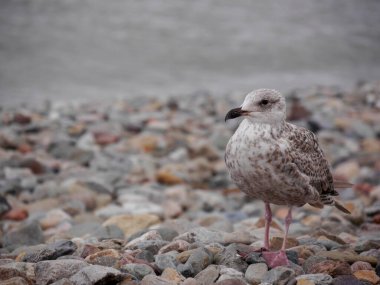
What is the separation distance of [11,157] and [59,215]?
7.13 feet

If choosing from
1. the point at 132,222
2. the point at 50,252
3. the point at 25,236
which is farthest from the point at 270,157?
the point at 25,236

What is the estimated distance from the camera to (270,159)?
12.7 feet

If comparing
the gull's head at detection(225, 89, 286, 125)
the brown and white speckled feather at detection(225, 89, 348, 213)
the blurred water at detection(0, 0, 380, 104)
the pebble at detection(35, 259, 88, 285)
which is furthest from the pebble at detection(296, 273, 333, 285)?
the blurred water at detection(0, 0, 380, 104)

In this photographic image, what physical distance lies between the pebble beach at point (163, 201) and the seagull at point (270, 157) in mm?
433

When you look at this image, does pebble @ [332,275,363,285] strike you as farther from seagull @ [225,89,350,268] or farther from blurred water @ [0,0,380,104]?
blurred water @ [0,0,380,104]

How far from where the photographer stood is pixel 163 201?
705 cm

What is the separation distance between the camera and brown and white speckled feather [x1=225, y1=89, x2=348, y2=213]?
153 inches

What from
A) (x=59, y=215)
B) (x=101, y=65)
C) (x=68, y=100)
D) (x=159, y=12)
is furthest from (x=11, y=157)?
(x=159, y=12)

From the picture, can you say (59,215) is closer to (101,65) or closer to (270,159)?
(270,159)

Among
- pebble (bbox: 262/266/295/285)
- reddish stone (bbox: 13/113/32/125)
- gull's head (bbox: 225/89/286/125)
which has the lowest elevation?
pebble (bbox: 262/266/295/285)

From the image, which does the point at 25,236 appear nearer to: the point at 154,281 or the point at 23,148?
the point at 154,281

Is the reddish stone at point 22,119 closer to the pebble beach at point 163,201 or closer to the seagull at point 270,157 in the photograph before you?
the pebble beach at point 163,201

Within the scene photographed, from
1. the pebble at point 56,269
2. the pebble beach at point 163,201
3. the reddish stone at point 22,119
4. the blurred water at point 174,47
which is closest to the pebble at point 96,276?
the pebble beach at point 163,201

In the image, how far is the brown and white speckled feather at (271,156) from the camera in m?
3.88
